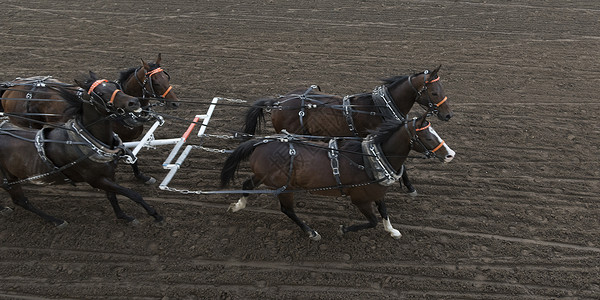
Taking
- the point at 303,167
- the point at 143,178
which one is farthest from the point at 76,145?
the point at 303,167

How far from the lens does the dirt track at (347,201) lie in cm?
494

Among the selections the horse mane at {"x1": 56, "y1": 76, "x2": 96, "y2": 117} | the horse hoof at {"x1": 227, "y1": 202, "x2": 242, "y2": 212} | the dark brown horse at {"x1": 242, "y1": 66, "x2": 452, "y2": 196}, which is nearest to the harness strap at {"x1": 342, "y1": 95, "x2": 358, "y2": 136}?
the dark brown horse at {"x1": 242, "y1": 66, "x2": 452, "y2": 196}

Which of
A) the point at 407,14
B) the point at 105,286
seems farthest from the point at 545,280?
the point at 407,14

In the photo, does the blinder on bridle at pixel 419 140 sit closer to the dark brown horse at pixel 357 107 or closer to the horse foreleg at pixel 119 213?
the dark brown horse at pixel 357 107

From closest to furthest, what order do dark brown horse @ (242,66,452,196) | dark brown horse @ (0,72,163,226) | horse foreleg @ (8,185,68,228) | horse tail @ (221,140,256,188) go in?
dark brown horse @ (0,72,163,226), horse tail @ (221,140,256,188), horse foreleg @ (8,185,68,228), dark brown horse @ (242,66,452,196)

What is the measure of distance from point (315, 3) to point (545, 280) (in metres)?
11.6

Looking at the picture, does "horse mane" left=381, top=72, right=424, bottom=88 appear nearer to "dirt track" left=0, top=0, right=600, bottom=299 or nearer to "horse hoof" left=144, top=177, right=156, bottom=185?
"dirt track" left=0, top=0, right=600, bottom=299

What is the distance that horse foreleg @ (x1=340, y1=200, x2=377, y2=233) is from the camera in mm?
5188

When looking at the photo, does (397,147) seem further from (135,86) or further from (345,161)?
(135,86)

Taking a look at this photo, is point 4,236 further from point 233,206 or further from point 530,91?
point 530,91

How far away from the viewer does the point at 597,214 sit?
19.2 feet

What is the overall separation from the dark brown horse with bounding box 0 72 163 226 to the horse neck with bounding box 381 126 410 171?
2.94 meters

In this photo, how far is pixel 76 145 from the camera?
4.90 metres

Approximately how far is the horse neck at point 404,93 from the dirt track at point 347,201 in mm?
542
